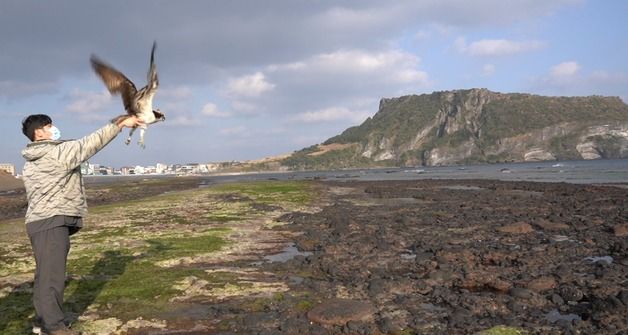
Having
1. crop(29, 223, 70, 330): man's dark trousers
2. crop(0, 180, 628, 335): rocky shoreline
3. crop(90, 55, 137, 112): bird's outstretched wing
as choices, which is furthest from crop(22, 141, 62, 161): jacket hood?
crop(0, 180, 628, 335): rocky shoreline

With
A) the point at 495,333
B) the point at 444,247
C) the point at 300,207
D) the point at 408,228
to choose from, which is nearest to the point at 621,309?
the point at 495,333

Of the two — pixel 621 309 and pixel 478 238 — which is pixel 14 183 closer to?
pixel 478 238

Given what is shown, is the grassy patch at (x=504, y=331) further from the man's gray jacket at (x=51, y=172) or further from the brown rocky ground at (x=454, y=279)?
the man's gray jacket at (x=51, y=172)

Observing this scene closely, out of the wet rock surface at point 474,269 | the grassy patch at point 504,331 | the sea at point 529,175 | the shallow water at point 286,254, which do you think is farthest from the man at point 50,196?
the sea at point 529,175

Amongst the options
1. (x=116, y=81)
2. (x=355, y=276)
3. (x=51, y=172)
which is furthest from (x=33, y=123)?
(x=355, y=276)

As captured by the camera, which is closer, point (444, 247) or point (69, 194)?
point (69, 194)

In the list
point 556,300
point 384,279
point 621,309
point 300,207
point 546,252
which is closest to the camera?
point 621,309

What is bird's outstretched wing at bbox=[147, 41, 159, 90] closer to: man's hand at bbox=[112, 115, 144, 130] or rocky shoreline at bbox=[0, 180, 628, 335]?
man's hand at bbox=[112, 115, 144, 130]

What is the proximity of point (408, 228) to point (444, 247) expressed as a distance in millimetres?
5876

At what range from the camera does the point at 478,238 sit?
19.2 m

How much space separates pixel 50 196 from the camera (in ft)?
21.5

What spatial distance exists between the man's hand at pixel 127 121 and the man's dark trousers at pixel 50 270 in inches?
68.9

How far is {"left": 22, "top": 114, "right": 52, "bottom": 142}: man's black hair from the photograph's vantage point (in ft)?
21.5

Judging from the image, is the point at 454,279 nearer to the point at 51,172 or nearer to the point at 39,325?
the point at 39,325
